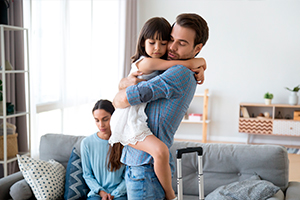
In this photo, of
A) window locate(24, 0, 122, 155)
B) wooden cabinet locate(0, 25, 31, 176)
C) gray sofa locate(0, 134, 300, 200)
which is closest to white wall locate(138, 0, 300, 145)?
window locate(24, 0, 122, 155)

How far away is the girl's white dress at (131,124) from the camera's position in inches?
43.4

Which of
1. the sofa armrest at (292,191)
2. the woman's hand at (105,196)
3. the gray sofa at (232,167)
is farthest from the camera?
the gray sofa at (232,167)

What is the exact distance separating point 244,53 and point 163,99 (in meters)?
4.79

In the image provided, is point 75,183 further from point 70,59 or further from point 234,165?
point 70,59

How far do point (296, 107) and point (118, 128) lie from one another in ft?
15.8

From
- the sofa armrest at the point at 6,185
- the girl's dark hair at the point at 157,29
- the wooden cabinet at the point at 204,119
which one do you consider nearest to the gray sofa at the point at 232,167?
the sofa armrest at the point at 6,185

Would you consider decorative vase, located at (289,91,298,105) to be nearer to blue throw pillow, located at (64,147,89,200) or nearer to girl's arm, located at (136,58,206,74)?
blue throw pillow, located at (64,147,89,200)

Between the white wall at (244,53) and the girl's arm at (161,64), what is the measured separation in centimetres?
457

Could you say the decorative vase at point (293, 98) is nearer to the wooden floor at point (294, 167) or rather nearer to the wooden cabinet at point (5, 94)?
the wooden floor at point (294, 167)

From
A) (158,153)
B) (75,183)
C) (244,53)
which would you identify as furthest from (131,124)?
(244,53)

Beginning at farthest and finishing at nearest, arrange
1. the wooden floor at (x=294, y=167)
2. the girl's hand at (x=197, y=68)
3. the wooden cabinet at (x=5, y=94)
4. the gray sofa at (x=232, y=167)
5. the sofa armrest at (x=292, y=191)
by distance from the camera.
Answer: the wooden floor at (x=294, y=167) < the wooden cabinet at (x=5, y=94) < the gray sofa at (x=232, y=167) < the sofa armrest at (x=292, y=191) < the girl's hand at (x=197, y=68)

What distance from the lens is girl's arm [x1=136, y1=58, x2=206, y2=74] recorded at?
3.77 ft

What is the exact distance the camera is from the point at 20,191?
79.4 inches

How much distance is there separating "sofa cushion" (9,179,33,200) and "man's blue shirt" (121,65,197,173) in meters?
1.17
